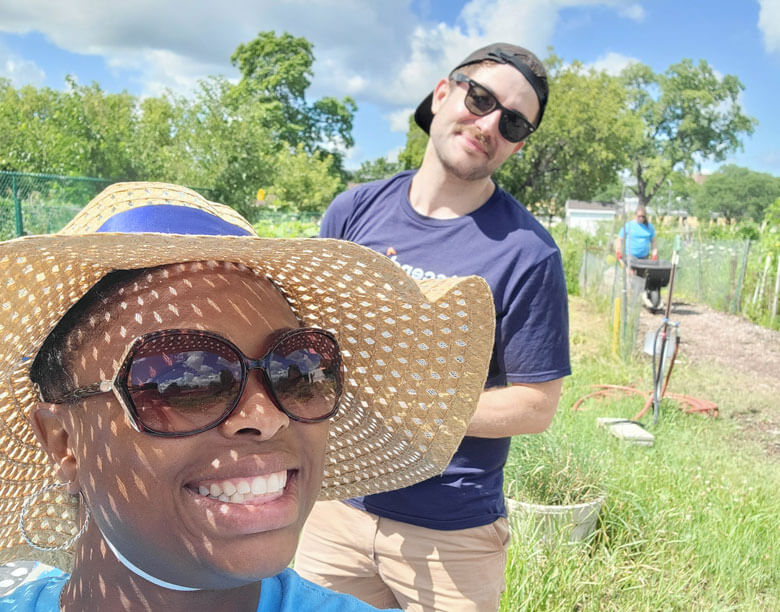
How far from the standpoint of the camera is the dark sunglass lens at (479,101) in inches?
79.1

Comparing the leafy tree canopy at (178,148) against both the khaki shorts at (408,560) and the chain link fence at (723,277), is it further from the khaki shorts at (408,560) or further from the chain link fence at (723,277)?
the khaki shorts at (408,560)

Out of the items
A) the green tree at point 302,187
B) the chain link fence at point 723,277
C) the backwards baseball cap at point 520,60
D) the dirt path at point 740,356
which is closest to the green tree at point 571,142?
the green tree at point 302,187

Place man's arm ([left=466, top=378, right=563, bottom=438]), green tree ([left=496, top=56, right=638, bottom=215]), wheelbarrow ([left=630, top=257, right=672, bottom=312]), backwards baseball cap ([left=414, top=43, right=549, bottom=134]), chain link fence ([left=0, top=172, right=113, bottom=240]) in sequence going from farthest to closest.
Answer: green tree ([left=496, top=56, right=638, bottom=215])
wheelbarrow ([left=630, top=257, right=672, bottom=312])
chain link fence ([left=0, top=172, right=113, bottom=240])
backwards baseball cap ([left=414, top=43, right=549, bottom=134])
man's arm ([left=466, top=378, right=563, bottom=438])

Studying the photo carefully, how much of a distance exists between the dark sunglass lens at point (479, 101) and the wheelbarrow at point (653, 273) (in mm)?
9679

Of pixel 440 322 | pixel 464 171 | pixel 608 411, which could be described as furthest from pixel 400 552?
pixel 608 411

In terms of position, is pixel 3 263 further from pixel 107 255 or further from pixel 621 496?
pixel 621 496

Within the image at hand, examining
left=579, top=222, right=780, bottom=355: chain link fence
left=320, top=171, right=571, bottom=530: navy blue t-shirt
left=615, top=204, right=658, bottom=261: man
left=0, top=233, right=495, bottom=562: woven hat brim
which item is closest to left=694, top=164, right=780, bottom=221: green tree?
left=579, top=222, right=780, bottom=355: chain link fence

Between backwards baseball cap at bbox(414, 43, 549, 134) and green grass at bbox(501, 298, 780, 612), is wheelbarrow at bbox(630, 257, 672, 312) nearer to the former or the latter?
green grass at bbox(501, 298, 780, 612)

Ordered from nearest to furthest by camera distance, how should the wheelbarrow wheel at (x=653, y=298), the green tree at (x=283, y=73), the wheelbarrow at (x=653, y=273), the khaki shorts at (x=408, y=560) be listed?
the khaki shorts at (x=408, y=560)
the wheelbarrow at (x=653, y=273)
the wheelbarrow wheel at (x=653, y=298)
the green tree at (x=283, y=73)

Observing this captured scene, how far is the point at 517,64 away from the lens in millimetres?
1986

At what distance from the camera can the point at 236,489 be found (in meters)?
0.94

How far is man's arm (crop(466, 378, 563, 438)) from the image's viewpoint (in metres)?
1.77

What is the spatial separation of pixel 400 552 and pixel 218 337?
4.21ft

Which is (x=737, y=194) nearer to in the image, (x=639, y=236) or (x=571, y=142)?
(x=571, y=142)
